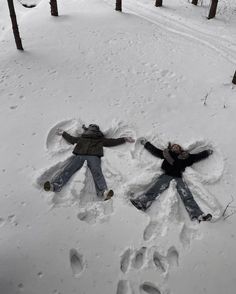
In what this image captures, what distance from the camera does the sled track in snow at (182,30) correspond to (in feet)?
31.8

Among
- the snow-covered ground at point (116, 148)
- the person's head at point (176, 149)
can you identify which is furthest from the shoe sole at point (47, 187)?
the person's head at point (176, 149)

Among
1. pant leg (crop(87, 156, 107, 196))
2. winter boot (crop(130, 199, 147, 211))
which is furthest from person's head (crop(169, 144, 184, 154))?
pant leg (crop(87, 156, 107, 196))

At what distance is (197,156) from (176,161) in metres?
0.57

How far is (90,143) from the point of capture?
20.4 feet

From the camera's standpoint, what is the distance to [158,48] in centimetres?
950

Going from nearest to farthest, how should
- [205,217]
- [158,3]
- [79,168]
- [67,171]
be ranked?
[205,217], [67,171], [79,168], [158,3]

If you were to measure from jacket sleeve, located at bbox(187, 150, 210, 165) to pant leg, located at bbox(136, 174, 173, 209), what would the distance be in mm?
615

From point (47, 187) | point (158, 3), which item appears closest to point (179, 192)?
point (47, 187)

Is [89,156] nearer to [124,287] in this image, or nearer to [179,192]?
[179,192]

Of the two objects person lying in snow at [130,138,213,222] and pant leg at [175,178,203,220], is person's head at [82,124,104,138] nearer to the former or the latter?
person lying in snow at [130,138,213,222]

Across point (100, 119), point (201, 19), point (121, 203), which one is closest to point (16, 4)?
point (201, 19)

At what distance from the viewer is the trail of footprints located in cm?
440

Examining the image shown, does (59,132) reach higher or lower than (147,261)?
higher

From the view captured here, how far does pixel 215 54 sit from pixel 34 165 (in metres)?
6.77
